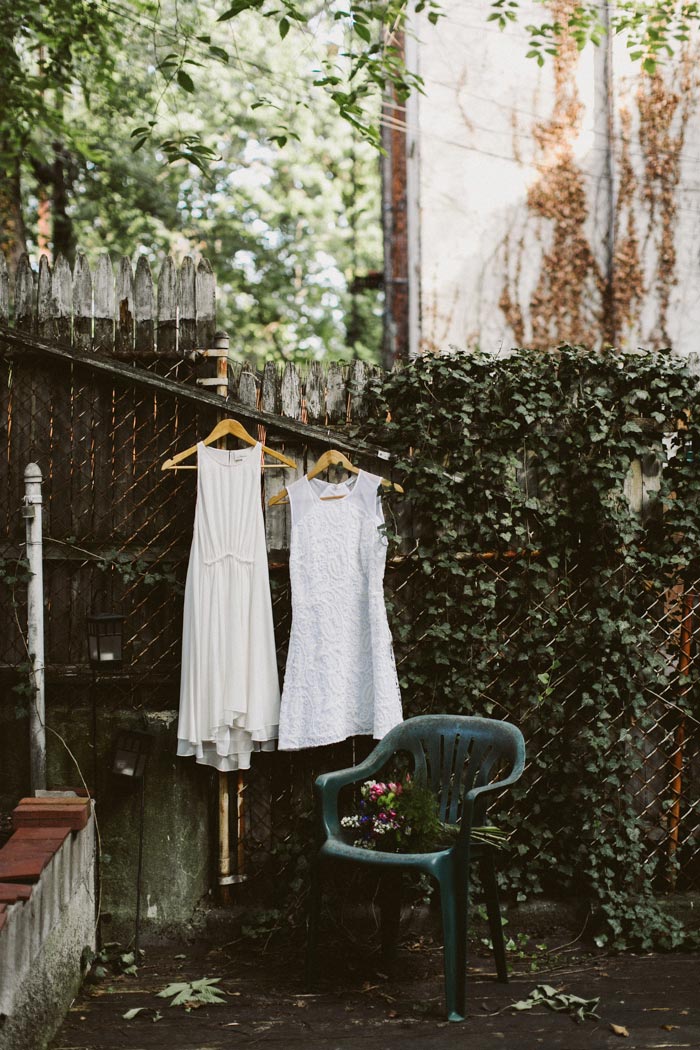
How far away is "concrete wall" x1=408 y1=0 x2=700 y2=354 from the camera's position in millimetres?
7883

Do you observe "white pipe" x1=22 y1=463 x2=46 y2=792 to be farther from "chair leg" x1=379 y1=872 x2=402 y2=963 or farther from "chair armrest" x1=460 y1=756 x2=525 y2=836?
"chair armrest" x1=460 y1=756 x2=525 y2=836

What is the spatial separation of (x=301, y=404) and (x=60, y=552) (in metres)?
1.29

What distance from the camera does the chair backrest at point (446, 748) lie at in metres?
3.61

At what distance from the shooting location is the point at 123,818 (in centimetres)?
388

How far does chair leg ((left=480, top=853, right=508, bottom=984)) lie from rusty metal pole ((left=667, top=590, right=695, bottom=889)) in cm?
106

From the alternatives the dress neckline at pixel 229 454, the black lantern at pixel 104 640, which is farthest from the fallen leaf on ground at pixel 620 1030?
the dress neckline at pixel 229 454

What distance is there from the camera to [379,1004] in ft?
10.9

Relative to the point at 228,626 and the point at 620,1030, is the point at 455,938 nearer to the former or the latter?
the point at 620,1030

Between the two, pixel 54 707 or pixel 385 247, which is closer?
pixel 54 707

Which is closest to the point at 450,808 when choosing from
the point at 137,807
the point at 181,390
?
the point at 137,807

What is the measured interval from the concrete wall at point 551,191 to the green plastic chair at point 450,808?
4.89 metres

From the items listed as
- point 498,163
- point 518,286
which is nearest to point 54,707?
point 518,286

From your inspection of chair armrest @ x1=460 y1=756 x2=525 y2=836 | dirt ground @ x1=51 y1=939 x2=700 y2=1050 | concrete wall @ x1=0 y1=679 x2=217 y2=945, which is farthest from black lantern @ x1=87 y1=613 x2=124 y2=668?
chair armrest @ x1=460 y1=756 x2=525 y2=836

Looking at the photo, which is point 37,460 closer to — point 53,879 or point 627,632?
point 53,879
